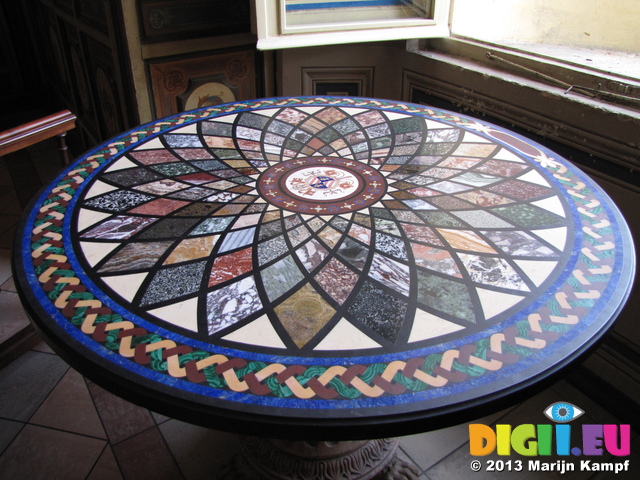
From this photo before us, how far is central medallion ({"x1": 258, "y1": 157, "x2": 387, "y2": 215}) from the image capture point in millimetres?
1204

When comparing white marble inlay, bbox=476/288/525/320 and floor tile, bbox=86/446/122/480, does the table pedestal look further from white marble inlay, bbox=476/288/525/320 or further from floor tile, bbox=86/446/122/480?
white marble inlay, bbox=476/288/525/320

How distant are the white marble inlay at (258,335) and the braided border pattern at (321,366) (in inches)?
1.6

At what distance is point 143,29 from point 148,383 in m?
1.95

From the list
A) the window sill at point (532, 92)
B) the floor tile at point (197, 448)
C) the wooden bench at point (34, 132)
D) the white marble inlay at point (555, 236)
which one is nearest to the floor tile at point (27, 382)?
the floor tile at point (197, 448)

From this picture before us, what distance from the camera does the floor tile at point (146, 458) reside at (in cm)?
150

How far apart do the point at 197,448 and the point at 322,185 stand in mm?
948

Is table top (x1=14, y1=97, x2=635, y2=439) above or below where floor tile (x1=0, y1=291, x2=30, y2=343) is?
above

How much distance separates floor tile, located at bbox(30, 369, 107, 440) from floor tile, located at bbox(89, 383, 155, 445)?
0.02 metres

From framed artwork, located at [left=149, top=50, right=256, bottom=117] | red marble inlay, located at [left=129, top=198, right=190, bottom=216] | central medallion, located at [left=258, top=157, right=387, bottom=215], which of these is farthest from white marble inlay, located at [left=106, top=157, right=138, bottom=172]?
framed artwork, located at [left=149, top=50, right=256, bottom=117]

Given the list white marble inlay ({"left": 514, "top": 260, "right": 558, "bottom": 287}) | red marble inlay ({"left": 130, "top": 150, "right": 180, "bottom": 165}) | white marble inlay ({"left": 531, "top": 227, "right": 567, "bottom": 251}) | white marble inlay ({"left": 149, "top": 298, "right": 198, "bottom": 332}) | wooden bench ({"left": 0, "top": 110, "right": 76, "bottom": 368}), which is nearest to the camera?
white marble inlay ({"left": 149, "top": 298, "right": 198, "bottom": 332})

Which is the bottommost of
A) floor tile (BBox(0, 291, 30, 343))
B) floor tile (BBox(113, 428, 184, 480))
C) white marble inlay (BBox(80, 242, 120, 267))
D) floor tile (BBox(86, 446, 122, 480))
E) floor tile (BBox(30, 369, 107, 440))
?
floor tile (BBox(113, 428, 184, 480))

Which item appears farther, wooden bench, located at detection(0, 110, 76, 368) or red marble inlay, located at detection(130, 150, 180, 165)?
wooden bench, located at detection(0, 110, 76, 368)

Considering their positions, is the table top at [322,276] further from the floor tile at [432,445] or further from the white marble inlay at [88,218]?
the floor tile at [432,445]

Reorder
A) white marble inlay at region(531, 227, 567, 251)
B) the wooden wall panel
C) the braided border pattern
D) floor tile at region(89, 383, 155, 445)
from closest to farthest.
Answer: the braided border pattern
white marble inlay at region(531, 227, 567, 251)
floor tile at region(89, 383, 155, 445)
the wooden wall panel
